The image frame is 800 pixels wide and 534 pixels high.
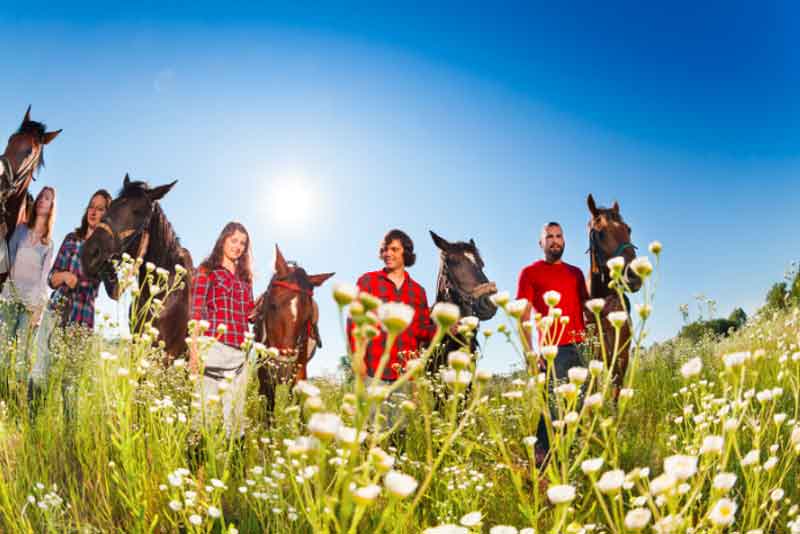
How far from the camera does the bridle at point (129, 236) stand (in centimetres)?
592

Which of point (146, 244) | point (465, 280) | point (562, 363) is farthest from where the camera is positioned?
point (146, 244)

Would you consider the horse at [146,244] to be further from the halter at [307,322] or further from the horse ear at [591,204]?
the horse ear at [591,204]

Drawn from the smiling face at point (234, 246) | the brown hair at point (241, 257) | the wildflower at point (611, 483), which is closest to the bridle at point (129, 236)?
the brown hair at point (241, 257)

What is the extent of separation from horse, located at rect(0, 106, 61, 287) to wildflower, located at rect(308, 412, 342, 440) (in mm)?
6560

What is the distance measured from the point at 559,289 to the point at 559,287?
0.10 feet

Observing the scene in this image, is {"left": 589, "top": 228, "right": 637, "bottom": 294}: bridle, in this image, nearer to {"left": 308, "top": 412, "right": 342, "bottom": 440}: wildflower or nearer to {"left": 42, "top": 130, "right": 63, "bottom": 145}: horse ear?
{"left": 308, "top": 412, "right": 342, "bottom": 440}: wildflower

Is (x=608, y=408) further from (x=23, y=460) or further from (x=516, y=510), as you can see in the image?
(x=23, y=460)

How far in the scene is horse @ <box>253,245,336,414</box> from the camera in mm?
5766

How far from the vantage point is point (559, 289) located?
5836mm

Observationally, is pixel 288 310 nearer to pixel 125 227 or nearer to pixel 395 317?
pixel 125 227

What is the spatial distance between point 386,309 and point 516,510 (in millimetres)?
2691

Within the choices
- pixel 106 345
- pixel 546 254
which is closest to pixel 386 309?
pixel 106 345

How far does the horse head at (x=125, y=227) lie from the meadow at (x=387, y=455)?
3.23ft

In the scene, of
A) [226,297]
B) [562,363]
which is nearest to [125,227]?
[226,297]
